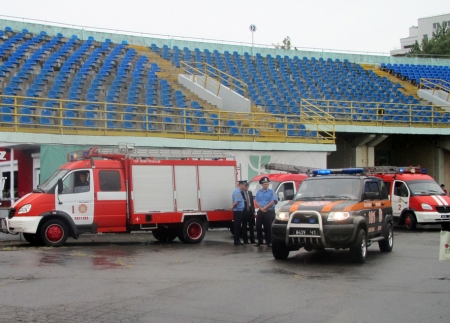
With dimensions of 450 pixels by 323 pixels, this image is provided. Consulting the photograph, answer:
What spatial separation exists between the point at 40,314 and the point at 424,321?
4.68m

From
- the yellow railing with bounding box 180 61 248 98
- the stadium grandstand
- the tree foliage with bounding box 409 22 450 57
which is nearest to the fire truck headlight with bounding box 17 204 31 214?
the stadium grandstand

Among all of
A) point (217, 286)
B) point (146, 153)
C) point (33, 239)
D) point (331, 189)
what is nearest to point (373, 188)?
point (331, 189)

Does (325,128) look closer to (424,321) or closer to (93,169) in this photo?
(93,169)

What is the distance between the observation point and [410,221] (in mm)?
22438

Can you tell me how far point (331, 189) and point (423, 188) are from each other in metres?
10.3

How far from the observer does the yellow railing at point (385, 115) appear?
101ft

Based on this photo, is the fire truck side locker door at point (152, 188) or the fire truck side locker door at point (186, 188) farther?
the fire truck side locker door at point (186, 188)

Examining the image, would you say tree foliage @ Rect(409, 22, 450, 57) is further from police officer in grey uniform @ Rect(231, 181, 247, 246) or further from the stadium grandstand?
police officer in grey uniform @ Rect(231, 181, 247, 246)

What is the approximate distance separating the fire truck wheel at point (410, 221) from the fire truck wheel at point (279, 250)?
1030 centimetres

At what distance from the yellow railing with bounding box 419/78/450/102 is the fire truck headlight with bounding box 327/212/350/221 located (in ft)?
93.0

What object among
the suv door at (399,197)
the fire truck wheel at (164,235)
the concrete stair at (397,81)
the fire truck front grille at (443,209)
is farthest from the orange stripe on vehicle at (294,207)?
the concrete stair at (397,81)

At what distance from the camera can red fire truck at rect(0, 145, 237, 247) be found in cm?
1573

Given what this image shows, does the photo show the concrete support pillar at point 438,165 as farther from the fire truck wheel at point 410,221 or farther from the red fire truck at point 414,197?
the fire truck wheel at point 410,221

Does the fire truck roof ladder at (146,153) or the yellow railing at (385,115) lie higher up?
the yellow railing at (385,115)
